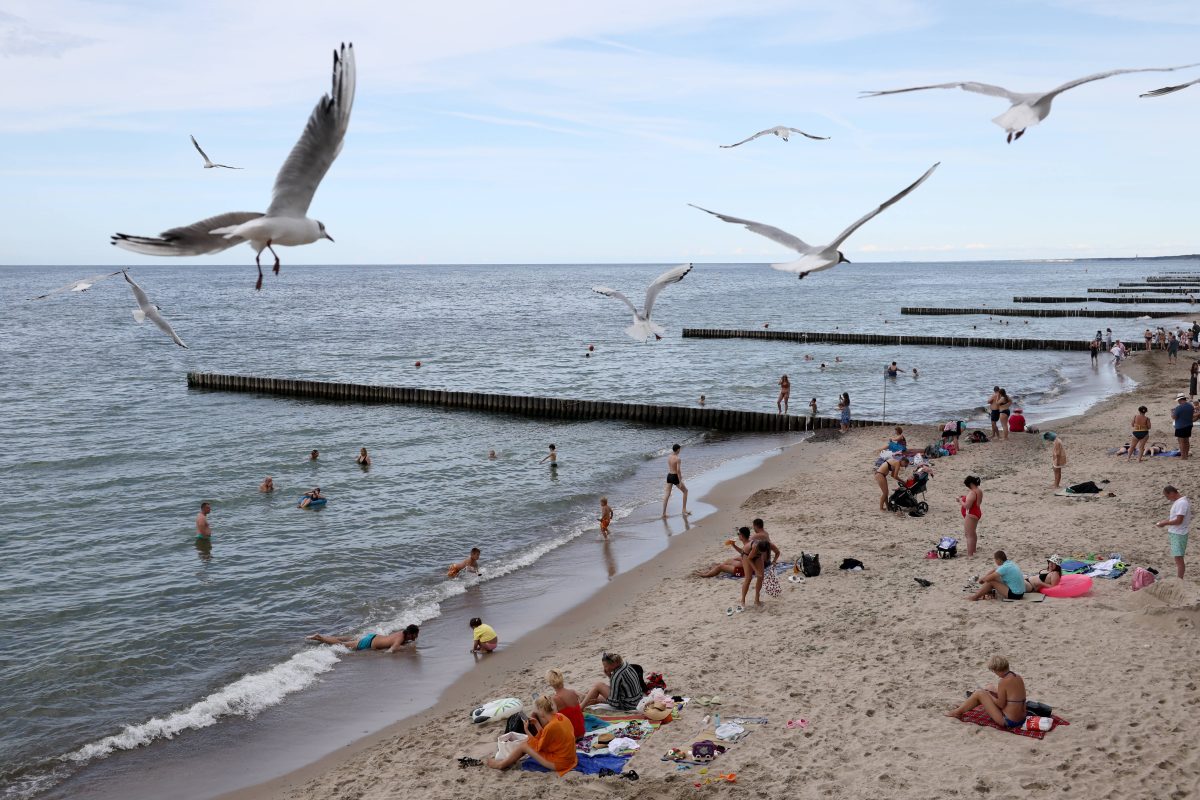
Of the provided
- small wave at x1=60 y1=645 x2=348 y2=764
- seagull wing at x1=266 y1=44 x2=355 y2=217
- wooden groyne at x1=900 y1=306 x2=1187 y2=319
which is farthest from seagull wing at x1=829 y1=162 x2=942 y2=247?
wooden groyne at x1=900 y1=306 x2=1187 y2=319

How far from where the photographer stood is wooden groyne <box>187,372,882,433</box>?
33.4 metres

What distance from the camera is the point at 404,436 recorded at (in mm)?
34156

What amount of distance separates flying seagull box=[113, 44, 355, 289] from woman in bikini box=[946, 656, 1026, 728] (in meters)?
7.57

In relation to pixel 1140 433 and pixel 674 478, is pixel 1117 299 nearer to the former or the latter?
pixel 1140 433

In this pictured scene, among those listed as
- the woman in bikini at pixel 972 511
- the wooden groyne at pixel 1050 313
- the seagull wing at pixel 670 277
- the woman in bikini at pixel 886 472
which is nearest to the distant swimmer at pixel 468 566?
the seagull wing at pixel 670 277

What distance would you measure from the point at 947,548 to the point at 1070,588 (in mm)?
2733

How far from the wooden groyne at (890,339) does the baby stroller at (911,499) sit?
4680 centimetres

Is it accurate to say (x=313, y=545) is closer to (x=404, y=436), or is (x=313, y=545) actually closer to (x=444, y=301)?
(x=404, y=436)

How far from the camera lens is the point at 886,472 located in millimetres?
20094

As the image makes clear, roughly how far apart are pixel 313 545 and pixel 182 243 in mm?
16470

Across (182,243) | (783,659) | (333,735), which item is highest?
(182,243)

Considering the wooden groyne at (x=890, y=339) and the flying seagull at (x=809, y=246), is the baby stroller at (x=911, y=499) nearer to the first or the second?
the flying seagull at (x=809, y=246)

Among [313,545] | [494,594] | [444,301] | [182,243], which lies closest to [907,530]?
[494,594]

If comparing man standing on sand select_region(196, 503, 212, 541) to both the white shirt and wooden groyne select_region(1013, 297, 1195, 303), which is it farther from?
wooden groyne select_region(1013, 297, 1195, 303)
